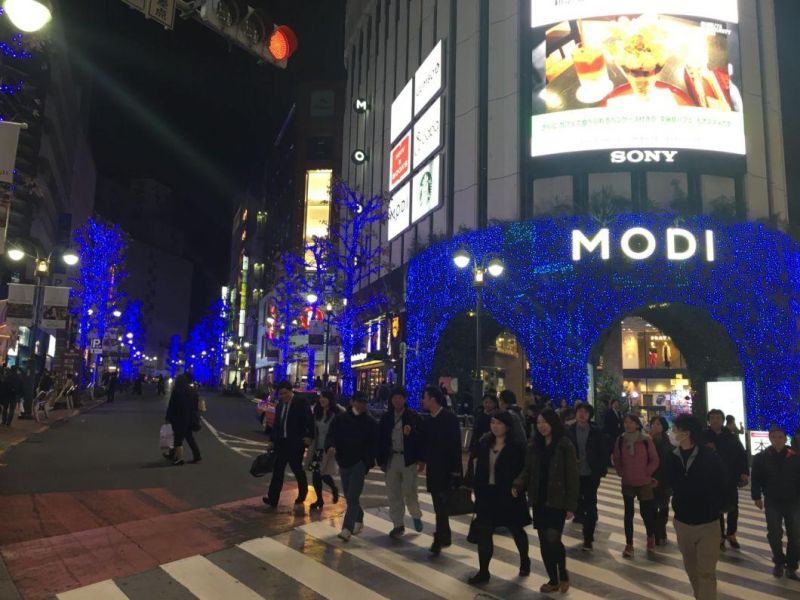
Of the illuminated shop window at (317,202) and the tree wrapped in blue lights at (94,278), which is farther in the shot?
the illuminated shop window at (317,202)

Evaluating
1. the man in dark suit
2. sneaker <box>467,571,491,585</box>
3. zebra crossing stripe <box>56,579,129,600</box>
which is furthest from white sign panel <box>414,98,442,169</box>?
zebra crossing stripe <box>56,579,129,600</box>

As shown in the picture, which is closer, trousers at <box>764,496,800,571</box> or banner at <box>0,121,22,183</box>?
trousers at <box>764,496,800,571</box>

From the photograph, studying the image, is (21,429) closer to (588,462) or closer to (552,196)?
(588,462)

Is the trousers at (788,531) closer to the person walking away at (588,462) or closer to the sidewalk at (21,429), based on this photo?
the person walking away at (588,462)

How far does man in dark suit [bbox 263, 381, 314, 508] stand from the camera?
9570mm

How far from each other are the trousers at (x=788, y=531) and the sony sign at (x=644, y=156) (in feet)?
60.3

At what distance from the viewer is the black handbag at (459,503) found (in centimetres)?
750

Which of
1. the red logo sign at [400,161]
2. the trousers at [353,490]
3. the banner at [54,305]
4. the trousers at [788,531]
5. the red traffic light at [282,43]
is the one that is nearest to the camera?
the trousers at [788,531]

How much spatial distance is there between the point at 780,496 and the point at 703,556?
2747 millimetres

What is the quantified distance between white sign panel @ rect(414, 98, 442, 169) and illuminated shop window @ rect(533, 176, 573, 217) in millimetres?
7006

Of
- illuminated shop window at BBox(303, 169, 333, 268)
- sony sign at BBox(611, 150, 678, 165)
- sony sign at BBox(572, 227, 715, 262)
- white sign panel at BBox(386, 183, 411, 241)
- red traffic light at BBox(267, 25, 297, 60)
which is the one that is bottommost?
red traffic light at BBox(267, 25, 297, 60)

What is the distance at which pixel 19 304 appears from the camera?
22531 millimetres

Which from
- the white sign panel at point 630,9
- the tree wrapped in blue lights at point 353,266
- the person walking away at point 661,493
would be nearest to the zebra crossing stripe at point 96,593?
the person walking away at point 661,493

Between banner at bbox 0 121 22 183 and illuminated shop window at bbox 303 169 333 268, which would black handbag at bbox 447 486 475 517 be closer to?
banner at bbox 0 121 22 183
